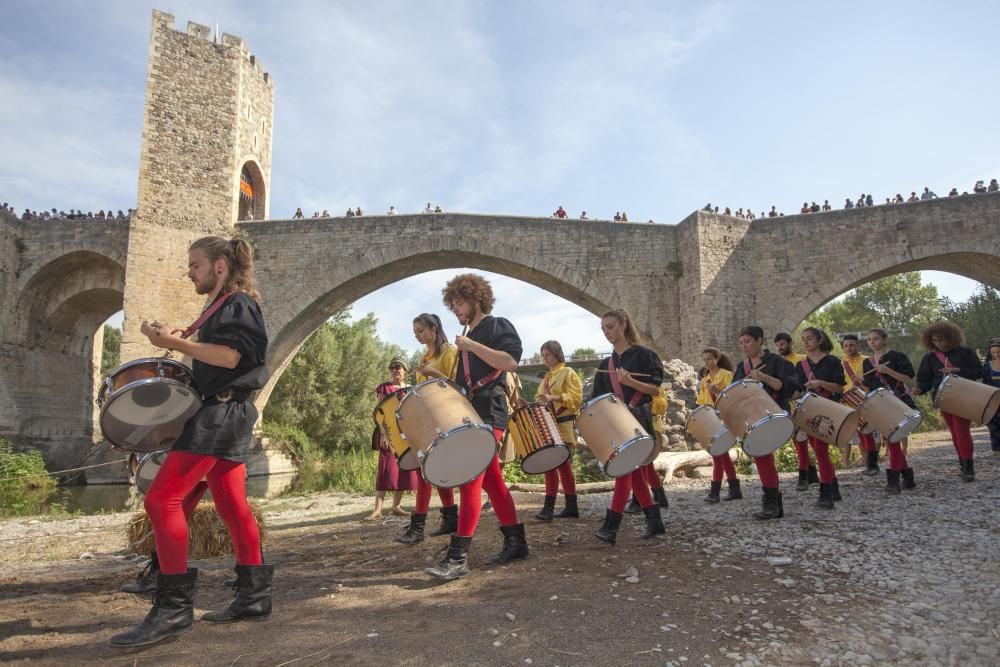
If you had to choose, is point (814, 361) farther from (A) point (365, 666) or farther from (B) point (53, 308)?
(B) point (53, 308)

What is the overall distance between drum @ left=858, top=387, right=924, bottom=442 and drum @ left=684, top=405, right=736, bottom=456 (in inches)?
46.0

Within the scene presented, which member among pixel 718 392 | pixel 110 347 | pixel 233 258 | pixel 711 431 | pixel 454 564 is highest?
pixel 110 347

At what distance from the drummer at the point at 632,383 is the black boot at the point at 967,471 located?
359cm

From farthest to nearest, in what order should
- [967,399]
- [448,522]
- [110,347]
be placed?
[110,347] → [967,399] → [448,522]

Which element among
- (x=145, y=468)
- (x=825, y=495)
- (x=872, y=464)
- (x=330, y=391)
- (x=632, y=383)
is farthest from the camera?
(x=330, y=391)

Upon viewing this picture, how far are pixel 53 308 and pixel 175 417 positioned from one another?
2157 cm

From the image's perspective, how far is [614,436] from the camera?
3.68 m

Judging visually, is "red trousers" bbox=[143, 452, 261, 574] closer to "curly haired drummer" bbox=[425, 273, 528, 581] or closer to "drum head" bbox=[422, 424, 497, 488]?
"drum head" bbox=[422, 424, 497, 488]

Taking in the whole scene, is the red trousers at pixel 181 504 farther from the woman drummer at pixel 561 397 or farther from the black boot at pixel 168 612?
the woman drummer at pixel 561 397

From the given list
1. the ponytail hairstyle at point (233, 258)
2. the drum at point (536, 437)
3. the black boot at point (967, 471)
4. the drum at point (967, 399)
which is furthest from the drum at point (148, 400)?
the black boot at point (967, 471)

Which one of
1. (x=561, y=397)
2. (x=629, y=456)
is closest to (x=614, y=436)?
(x=629, y=456)

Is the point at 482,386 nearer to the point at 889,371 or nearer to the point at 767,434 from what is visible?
the point at 767,434

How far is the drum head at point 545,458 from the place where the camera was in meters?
4.01

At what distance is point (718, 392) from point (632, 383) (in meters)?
1.83
